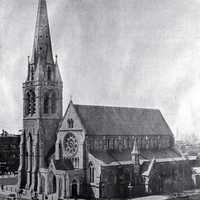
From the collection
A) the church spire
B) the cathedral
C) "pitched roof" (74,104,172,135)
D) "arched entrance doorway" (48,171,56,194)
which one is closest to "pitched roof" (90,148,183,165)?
the cathedral

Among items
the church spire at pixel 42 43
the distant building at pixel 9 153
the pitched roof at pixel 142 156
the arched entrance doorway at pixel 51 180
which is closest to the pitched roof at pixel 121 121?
the pitched roof at pixel 142 156

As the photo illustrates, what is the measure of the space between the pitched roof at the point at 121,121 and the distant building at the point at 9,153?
38361 mm

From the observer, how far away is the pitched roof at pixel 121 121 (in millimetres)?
56219

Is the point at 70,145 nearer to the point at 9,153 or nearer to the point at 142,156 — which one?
the point at 142,156

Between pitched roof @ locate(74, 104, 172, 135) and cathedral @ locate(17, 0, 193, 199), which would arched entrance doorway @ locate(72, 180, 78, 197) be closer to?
cathedral @ locate(17, 0, 193, 199)

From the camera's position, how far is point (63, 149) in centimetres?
5700

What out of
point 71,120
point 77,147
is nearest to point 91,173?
point 77,147

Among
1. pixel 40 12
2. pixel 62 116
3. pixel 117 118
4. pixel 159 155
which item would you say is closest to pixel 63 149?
pixel 62 116

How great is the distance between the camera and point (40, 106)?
2270 inches

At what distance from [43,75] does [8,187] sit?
19521mm

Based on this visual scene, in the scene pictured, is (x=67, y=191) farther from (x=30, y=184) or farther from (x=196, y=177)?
(x=196, y=177)

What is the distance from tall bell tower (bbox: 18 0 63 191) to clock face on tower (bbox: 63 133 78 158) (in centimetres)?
332

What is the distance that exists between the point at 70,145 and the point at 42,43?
652 inches

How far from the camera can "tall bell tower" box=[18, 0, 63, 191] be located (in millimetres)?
57625
